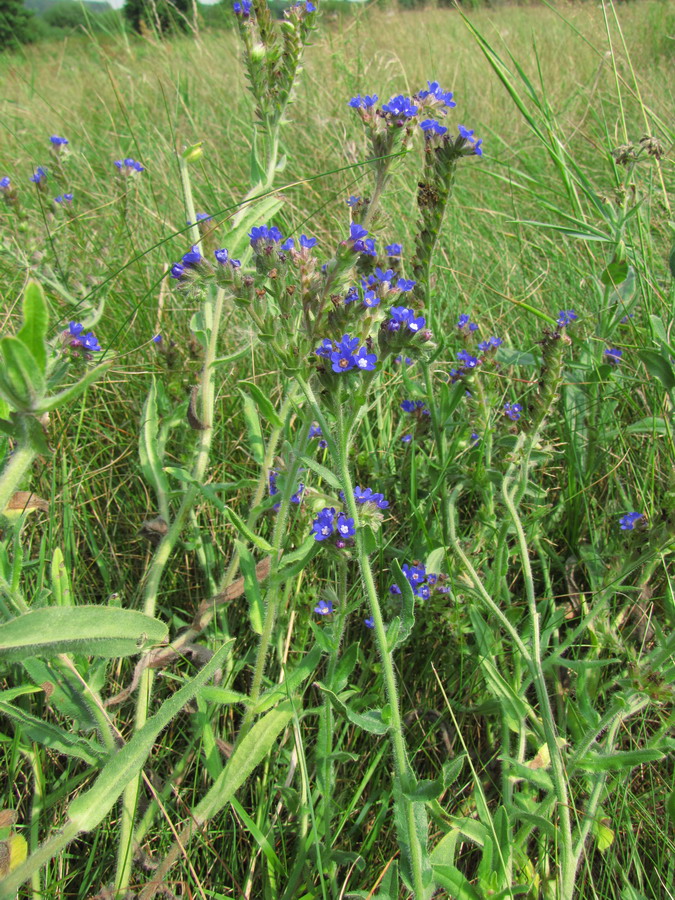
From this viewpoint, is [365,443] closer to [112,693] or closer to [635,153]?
[112,693]

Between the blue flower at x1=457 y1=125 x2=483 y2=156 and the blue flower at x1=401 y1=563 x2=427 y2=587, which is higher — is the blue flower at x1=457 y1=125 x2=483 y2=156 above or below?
above

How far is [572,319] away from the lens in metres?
2.68

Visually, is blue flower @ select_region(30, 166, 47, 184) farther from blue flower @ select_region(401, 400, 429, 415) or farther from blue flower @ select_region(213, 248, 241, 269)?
blue flower @ select_region(401, 400, 429, 415)

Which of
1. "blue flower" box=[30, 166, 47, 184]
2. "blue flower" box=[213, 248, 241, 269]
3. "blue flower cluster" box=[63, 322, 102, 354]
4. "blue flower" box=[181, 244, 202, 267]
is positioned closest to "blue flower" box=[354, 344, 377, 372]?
"blue flower" box=[213, 248, 241, 269]

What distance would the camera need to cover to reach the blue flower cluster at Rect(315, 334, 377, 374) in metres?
1.59

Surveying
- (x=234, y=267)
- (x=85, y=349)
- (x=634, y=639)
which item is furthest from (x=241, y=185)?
(x=634, y=639)

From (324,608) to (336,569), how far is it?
0.20 metres

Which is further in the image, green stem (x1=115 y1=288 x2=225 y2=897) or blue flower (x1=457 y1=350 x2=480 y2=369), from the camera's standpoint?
blue flower (x1=457 y1=350 x2=480 y2=369)

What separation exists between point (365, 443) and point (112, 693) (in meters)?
1.37

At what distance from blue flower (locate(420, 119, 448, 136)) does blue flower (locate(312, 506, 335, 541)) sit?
1.31 m

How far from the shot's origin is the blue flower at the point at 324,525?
194cm

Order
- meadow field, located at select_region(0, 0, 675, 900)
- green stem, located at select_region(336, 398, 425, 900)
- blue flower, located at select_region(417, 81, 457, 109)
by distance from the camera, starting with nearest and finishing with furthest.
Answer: green stem, located at select_region(336, 398, 425, 900), meadow field, located at select_region(0, 0, 675, 900), blue flower, located at select_region(417, 81, 457, 109)

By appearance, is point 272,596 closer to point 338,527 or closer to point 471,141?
point 338,527

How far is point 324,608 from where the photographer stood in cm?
222
